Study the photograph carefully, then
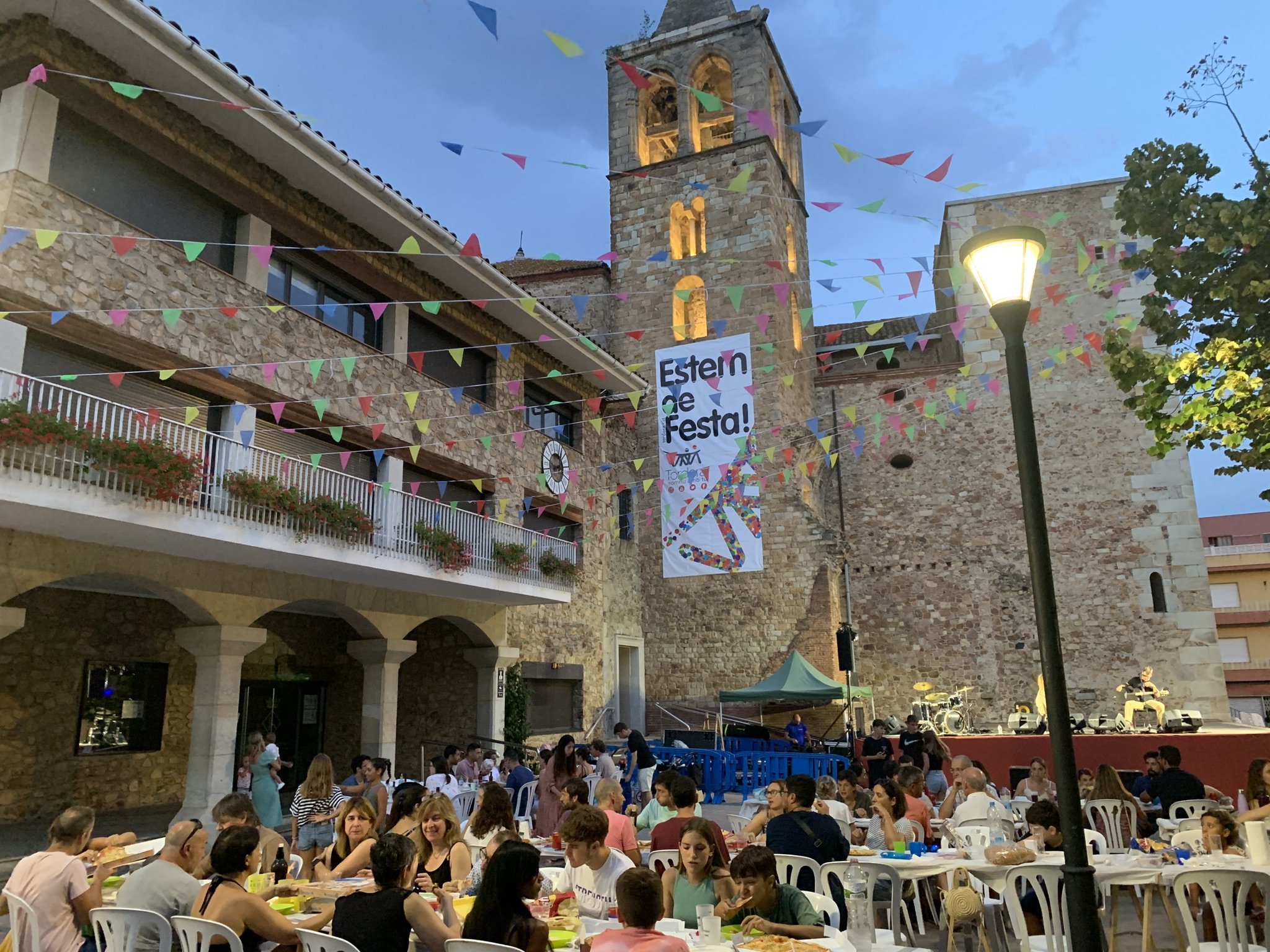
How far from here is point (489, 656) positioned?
48.8ft

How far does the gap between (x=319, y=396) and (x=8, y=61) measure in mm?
4646

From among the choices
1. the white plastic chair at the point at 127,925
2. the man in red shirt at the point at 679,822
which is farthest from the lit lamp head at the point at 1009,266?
the white plastic chair at the point at 127,925

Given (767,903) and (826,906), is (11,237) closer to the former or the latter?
(767,903)

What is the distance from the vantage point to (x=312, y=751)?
1488cm

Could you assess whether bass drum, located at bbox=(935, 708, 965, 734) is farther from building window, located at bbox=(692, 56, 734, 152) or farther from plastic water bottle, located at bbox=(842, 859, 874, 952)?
building window, located at bbox=(692, 56, 734, 152)

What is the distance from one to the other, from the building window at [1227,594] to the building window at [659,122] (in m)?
25.0

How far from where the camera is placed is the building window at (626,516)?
64.1ft

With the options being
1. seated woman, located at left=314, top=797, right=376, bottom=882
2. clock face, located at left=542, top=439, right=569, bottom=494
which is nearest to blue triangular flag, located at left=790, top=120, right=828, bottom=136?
seated woman, located at left=314, top=797, right=376, bottom=882

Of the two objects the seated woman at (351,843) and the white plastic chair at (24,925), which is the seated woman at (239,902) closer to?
the white plastic chair at (24,925)

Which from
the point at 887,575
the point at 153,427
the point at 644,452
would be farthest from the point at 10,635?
the point at 887,575

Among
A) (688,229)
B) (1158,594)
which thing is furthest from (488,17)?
(1158,594)

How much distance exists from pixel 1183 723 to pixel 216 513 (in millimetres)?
14024

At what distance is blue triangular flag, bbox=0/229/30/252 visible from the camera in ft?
25.0

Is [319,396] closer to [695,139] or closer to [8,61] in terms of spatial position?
[8,61]
